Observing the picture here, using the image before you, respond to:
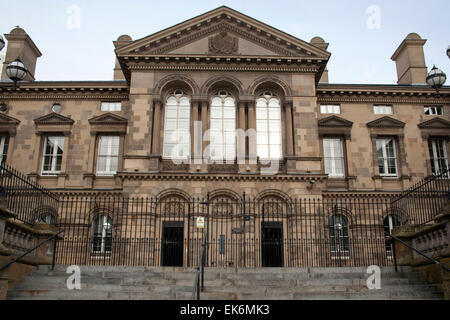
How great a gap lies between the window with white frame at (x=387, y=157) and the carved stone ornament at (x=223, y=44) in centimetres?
1146

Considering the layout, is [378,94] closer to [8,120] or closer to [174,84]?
[174,84]

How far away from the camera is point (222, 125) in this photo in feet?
85.9

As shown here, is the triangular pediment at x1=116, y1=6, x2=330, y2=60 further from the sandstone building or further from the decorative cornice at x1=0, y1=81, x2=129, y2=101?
the decorative cornice at x1=0, y1=81, x2=129, y2=101

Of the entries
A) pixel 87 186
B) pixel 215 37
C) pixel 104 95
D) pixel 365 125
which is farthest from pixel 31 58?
pixel 365 125

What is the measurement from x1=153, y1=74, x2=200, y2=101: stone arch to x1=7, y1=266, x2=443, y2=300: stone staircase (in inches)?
554

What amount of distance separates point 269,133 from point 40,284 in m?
16.9

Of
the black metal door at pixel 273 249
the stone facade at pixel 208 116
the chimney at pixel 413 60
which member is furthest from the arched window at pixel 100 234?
the chimney at pixel 413 60

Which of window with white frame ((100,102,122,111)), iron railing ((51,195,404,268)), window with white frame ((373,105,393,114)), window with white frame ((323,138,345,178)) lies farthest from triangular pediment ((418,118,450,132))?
window with white frame ((100,102,122,111))

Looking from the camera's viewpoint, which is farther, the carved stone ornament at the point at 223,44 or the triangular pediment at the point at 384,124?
the triangular pediment at the point at 384,124

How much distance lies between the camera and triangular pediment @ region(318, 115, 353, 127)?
28953mm

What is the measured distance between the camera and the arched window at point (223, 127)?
83.8ft

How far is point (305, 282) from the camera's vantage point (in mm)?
12648

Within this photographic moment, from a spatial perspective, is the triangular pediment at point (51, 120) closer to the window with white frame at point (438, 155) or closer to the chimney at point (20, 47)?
the chimney at point (20, 47)

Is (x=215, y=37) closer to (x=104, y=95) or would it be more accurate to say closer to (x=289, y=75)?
(x=289, y=75)
